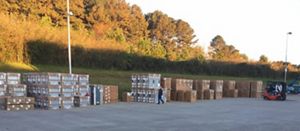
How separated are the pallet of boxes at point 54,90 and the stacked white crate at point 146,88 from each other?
7.30m

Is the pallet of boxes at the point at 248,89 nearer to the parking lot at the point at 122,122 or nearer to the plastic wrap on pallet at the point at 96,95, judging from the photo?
the plastic wrap on pallet at the point at 96,95

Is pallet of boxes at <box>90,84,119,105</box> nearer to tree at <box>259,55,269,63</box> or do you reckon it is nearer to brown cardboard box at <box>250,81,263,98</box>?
brown cardboard box at <box>250,81,263,98</box>

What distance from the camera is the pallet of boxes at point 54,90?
85.7 ft

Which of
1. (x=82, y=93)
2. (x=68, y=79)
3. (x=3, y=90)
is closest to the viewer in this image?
(x=3, y=90)

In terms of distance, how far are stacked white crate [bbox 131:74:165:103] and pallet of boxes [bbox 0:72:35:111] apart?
35.2ft

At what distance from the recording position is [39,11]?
65.1 m

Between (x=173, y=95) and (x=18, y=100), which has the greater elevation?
(x=18, y=100)

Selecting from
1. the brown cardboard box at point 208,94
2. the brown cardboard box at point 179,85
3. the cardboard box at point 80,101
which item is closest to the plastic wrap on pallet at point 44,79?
the cardboard box at point 80,101

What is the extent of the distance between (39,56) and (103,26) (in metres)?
26.4

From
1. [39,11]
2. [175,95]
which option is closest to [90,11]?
[39,11]

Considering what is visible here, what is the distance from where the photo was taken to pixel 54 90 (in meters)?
26.3

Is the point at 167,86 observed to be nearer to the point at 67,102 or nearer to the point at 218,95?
the point at 218,95

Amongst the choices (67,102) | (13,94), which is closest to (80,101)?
(67,102)

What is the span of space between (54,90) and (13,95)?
7.25 feet
